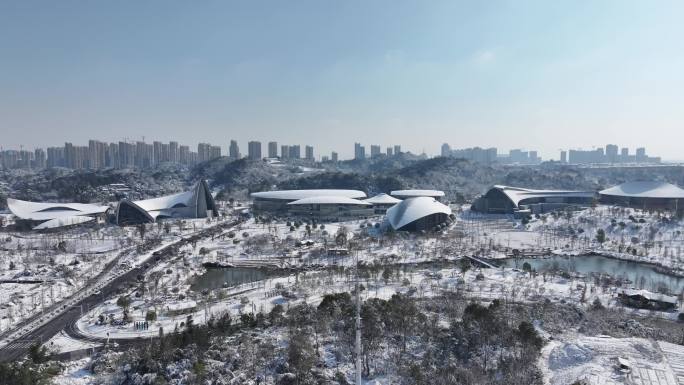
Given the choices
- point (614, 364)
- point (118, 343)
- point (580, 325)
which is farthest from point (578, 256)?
point (118, 343)

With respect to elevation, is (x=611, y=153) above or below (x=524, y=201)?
above

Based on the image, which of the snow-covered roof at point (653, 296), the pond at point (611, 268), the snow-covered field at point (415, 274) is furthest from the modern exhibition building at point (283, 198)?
the snow-covered roof at point (653, 296)

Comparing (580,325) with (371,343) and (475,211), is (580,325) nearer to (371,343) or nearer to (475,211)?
(371,343)

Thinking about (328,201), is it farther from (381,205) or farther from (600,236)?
(600,236)

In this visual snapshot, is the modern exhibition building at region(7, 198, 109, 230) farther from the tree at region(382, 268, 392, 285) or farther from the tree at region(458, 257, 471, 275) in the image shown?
the tree at region(458, 257, 471, 275)

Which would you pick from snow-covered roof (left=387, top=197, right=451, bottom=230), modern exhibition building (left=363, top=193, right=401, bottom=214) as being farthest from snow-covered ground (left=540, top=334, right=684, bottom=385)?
modern exhibition building (left=363, top=193, right=401, bottom=214)

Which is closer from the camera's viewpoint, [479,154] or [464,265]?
[464,265]

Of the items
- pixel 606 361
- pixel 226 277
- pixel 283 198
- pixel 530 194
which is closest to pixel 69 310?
pixel 226 277
